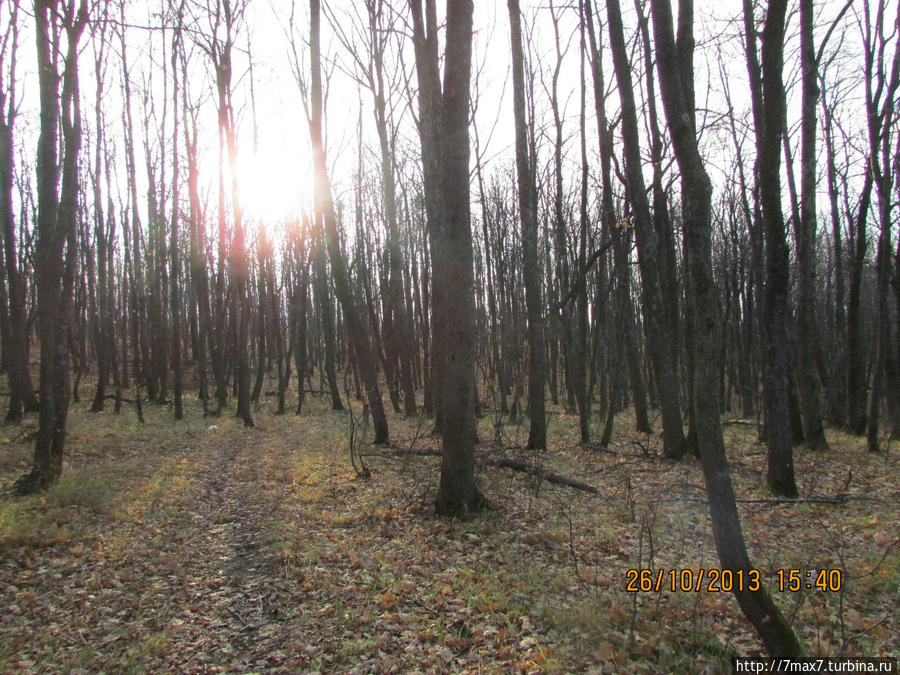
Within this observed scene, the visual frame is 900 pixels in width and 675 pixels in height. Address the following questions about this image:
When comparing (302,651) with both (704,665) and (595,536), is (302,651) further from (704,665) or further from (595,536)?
(595,536)

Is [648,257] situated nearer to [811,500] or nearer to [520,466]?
[520,466]

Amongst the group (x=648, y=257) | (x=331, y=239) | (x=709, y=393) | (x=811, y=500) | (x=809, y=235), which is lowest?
(x=811, y=500)

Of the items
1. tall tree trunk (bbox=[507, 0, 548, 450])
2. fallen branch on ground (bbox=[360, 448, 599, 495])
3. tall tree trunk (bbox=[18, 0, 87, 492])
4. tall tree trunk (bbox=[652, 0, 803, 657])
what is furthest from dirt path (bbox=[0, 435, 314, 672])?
tall tree trunk (bbox=[507, 0, 548, 450])

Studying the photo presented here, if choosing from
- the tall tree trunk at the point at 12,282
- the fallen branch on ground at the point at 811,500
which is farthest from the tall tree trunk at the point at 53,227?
the fallen branch on ground at the point at 811,500

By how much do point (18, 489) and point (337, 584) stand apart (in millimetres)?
5099

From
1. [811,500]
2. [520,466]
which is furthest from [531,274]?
[811,500]

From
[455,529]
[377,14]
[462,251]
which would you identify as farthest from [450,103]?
[377,14]

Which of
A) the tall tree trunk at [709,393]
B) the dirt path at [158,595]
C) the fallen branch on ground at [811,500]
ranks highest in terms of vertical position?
the tall tree trunk at [709,393]

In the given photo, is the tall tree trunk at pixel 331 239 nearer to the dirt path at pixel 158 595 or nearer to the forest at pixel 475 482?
the forest at pixel 475 482

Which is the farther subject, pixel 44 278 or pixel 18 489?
pixel 44 278

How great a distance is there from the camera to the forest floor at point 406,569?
132 inches

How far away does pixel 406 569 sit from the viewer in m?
4.61

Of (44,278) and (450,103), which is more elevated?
(450,103)

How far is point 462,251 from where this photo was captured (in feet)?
18.8
